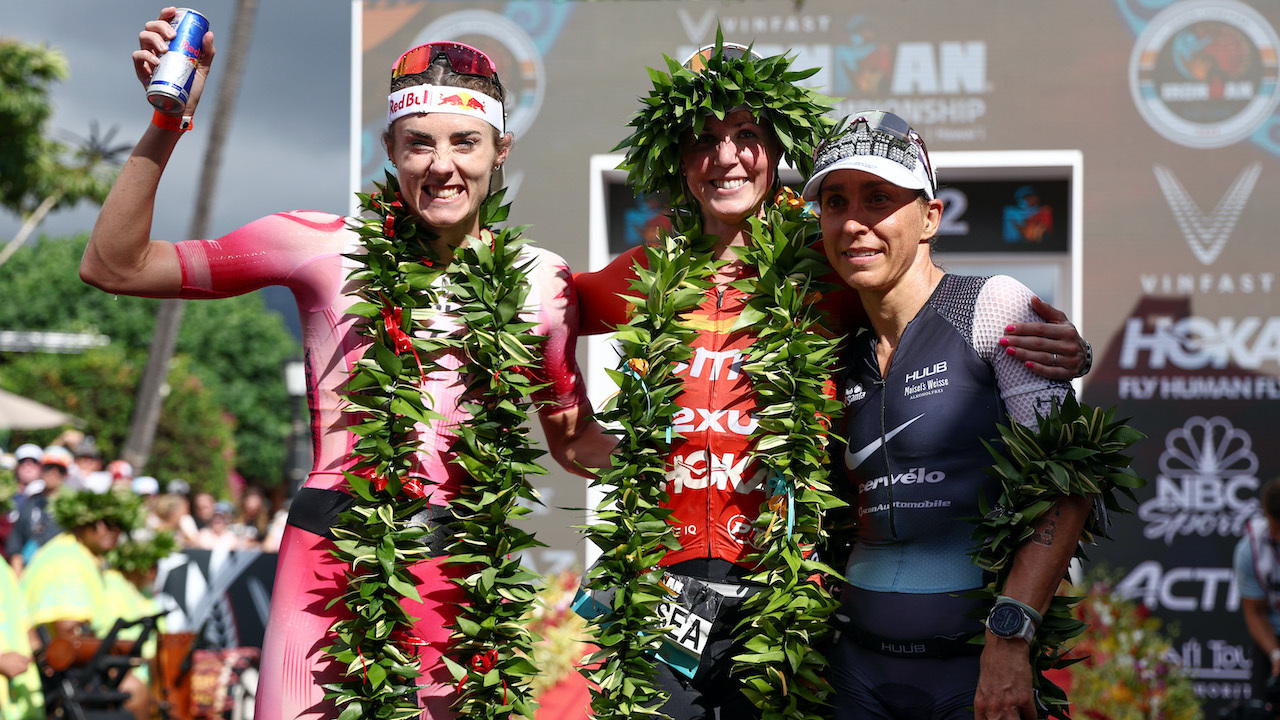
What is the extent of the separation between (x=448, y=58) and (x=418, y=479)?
1.24 m

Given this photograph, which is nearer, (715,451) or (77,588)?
(715,451)

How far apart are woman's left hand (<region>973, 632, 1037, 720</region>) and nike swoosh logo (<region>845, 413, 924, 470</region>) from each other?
0.56m

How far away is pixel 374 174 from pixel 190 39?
6648mm

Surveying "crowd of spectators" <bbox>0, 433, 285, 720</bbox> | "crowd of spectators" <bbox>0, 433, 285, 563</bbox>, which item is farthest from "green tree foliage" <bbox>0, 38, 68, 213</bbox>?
"crowd of spectators" <bbox>0, 433, 285, 720</bbox>

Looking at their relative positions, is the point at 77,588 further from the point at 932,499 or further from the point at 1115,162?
the point at 1115,162

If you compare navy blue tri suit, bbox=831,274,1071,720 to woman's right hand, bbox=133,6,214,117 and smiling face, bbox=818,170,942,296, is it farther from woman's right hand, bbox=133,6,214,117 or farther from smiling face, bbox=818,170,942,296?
woman's right hand, bbox=133,6,214,117

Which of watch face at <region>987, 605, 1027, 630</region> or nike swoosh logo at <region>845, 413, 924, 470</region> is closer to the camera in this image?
watch face at <region>987, 605, 1027, 630</region>

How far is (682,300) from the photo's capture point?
3242 millimetres

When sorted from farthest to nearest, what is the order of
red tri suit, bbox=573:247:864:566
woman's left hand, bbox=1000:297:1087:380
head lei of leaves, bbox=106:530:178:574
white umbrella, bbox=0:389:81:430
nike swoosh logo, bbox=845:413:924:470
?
white umbrella, bbox=0:389:81:430 → head lei of leaves, bbox=106:530:178:574 → red tri suit, bbox=573:247:864:566 → nike swoosh logo, bbox=845:413:924:470 → woman's left hand, bbox=1000:297:1087:380

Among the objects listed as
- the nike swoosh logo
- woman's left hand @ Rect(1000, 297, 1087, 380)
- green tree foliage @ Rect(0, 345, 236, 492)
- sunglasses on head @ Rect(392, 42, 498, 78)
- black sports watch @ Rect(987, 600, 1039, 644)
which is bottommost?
green tree foliage @ Rect(0, 345, 236, 492)

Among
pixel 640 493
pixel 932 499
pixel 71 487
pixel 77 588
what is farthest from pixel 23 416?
pixel 932 499

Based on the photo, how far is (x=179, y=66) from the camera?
9.48 ft

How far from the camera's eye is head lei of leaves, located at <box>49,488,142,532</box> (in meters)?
7.32

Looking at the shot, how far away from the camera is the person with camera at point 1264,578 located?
6730mm
